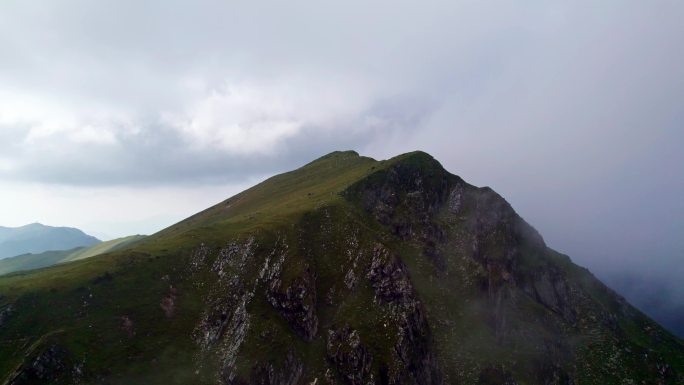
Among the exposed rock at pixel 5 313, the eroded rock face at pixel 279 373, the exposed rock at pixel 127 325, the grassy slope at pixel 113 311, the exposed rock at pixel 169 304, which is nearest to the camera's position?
the grassy slope at pixel 113 311

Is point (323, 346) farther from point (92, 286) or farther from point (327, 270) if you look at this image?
point (92, 286)

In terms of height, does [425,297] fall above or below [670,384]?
above

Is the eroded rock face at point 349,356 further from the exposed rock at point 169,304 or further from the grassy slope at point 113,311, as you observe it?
the exposed rock at point 169,304

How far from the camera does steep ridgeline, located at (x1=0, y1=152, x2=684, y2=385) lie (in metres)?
93.9

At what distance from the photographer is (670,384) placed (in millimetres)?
131750

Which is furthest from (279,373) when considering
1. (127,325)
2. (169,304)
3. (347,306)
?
(127,325)

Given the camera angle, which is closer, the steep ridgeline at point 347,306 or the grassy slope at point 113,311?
the grassy slope at point 113,311

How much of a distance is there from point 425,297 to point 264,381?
60466 mm

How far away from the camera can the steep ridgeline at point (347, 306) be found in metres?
93.9

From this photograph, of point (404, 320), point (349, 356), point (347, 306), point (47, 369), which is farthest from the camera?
point (347, 306)

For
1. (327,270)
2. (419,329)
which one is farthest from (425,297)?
(327,270)

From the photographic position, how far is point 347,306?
119562 millimetres

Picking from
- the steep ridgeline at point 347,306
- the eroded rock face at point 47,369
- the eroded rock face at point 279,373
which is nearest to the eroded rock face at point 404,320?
the steep ridgeline at point 347,306

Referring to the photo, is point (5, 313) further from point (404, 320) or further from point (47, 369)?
point (404, 320)
